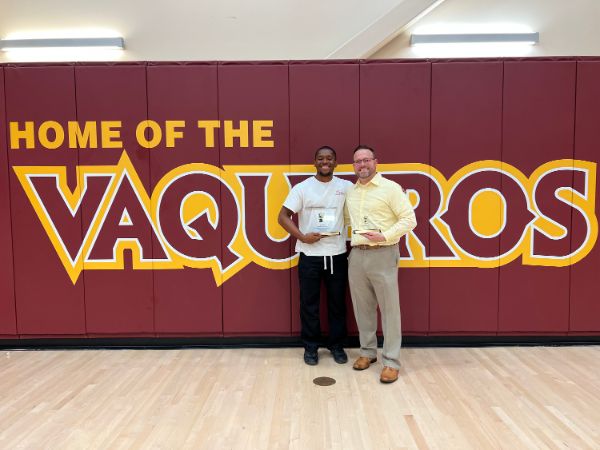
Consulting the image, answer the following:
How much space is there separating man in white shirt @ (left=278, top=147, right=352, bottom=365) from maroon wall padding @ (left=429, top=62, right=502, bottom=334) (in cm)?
91

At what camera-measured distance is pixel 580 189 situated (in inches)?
150

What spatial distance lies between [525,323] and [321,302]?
71.7 inches

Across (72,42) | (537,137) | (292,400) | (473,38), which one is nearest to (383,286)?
(292,400)

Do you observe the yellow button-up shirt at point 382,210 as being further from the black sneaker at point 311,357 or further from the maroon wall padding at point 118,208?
the maroon wall padding at point 118,208

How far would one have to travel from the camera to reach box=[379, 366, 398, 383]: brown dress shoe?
3.18 m

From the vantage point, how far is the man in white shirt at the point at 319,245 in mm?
3445

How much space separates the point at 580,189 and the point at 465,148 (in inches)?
42.2

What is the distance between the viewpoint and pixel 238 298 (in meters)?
3.92

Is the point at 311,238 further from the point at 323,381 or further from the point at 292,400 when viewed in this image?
the point at 292,400

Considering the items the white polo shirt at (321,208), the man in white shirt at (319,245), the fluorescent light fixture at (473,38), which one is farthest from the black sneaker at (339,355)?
the fluorescent light fixture at (473,38)

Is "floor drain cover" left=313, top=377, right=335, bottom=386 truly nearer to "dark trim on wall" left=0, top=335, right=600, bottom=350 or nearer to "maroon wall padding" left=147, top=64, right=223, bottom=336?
"dark trim on wall" left=0, top=335, right=600, bottom=350

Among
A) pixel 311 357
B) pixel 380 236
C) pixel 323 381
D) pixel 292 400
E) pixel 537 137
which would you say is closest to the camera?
pixel 292 400

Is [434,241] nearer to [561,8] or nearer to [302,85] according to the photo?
[302,85]

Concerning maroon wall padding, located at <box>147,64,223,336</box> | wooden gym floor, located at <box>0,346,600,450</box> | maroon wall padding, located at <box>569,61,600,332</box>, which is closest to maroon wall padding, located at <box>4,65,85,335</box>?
wooden gym floor, located at <box>0,346,600,450</box>
